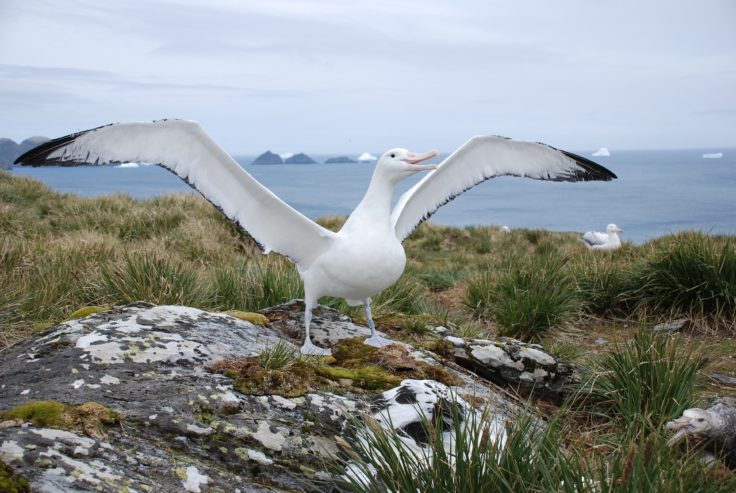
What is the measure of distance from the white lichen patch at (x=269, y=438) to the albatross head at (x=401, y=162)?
221cm

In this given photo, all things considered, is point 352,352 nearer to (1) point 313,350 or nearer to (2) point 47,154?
(1) point 313,350

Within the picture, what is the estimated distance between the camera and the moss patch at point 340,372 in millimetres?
2865

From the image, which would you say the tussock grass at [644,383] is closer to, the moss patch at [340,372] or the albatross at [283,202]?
the moss patch at [340,372]

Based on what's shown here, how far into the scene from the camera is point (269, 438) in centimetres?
251

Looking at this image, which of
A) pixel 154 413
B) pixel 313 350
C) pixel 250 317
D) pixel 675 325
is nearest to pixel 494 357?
pixel 313 350

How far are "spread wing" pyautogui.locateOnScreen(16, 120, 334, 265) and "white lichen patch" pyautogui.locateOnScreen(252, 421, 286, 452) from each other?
201cm

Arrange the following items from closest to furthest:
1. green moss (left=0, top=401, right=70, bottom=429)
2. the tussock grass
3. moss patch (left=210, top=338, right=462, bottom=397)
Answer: green moss (left=0, top=401, right=70, bottom=429) < moss patch (left=210, top=338, right=462, bottom=397) < the tussock grass

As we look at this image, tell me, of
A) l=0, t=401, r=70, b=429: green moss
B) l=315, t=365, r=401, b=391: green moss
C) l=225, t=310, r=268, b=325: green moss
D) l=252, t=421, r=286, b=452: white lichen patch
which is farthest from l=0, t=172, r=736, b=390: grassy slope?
l=252, t=421, r=286, b=452: white lichen patch

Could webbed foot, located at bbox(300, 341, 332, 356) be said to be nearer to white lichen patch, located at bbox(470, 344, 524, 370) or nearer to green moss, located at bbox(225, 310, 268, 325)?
green moss, located at bbox(225, 310, 268, 325)

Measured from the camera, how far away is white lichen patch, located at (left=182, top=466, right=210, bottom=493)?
209 cm

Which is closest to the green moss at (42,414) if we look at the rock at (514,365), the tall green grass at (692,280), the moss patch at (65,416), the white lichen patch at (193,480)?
the moss patch at (65,416)

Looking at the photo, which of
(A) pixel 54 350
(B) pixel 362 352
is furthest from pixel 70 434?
(B) pixel 362 352

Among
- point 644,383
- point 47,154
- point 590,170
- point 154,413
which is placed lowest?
point 644,383

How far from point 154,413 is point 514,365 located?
8.17 ft
